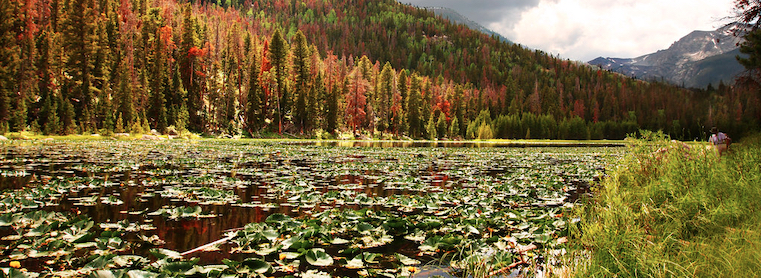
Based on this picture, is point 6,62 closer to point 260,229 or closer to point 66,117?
point 66,117

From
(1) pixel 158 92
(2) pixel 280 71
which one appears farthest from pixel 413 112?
(1) pixel 158 92

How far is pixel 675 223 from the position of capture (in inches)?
249

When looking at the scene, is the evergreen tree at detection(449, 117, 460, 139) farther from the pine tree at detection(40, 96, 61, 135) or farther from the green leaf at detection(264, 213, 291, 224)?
the green leaf at detection(264, 213, 291, 224)

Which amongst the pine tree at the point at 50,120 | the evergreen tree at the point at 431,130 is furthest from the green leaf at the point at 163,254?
the evergreen tree at the point at 431,130

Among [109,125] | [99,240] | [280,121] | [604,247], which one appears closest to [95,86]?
[109,125]

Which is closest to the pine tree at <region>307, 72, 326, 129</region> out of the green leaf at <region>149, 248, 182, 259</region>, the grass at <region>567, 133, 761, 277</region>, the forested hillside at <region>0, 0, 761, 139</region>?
the forested hillside at <region>0, 0, 761, 139</region>

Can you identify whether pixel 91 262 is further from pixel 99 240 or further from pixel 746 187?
pixel 746 187

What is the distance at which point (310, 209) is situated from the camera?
8.77 m

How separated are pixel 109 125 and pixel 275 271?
6111cm

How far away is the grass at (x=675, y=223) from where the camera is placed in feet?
13.6

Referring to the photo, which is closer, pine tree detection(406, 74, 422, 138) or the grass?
the grass

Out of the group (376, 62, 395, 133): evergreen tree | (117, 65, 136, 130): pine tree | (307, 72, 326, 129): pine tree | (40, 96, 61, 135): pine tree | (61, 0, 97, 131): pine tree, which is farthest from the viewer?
(376, 62, 395, 133): evergreen tree

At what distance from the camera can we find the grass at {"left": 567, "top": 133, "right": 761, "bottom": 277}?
4.14 meters

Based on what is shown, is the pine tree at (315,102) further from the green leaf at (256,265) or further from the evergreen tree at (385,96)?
the green leaf at (256,265)
